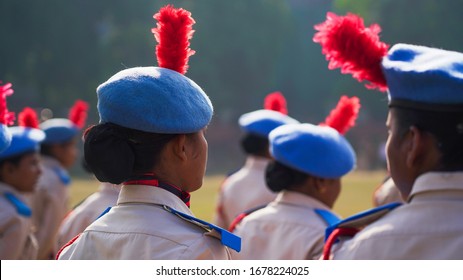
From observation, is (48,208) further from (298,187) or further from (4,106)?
(4,106)

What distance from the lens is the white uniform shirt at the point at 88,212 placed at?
484 centimetres

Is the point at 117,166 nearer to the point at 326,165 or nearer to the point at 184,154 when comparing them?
the point at 184,154

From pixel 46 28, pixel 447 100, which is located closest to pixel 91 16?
pixel 46 28

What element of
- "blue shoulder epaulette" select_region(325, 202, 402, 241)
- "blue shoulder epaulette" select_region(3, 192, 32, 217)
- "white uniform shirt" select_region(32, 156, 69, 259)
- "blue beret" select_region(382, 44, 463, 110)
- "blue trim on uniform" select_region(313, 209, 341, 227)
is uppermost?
"blue beret" select_region(382, 44, 463, 110)

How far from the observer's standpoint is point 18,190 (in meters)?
5.21

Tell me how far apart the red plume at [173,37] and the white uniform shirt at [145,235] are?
0.44 m

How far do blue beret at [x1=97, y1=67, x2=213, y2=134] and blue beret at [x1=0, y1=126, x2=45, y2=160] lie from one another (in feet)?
9.67

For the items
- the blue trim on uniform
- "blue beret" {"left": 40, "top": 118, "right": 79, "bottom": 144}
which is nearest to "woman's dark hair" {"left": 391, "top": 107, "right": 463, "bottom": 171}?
the blue trim on uniform

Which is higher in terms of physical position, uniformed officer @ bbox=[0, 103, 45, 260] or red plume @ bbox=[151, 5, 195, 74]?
red plume @ bbox=[151, 5, 195, 74]

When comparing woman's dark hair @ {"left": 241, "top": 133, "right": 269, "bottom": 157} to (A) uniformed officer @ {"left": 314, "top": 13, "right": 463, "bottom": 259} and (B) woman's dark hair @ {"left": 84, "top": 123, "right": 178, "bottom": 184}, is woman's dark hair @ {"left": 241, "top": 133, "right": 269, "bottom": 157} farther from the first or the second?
(A) uniformed officer @ {"left": 314, "top": 13, "right": 463, "bottom": 259}

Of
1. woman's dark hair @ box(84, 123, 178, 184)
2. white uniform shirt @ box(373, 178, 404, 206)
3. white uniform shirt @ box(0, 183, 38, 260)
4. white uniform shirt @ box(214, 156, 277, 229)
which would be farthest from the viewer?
white uniform shirt @ box(214, 156, 277, 229)

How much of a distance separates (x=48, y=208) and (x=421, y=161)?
203 inches

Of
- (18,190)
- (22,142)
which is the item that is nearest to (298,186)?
(18,190)

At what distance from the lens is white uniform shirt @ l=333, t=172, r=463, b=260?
205cm
